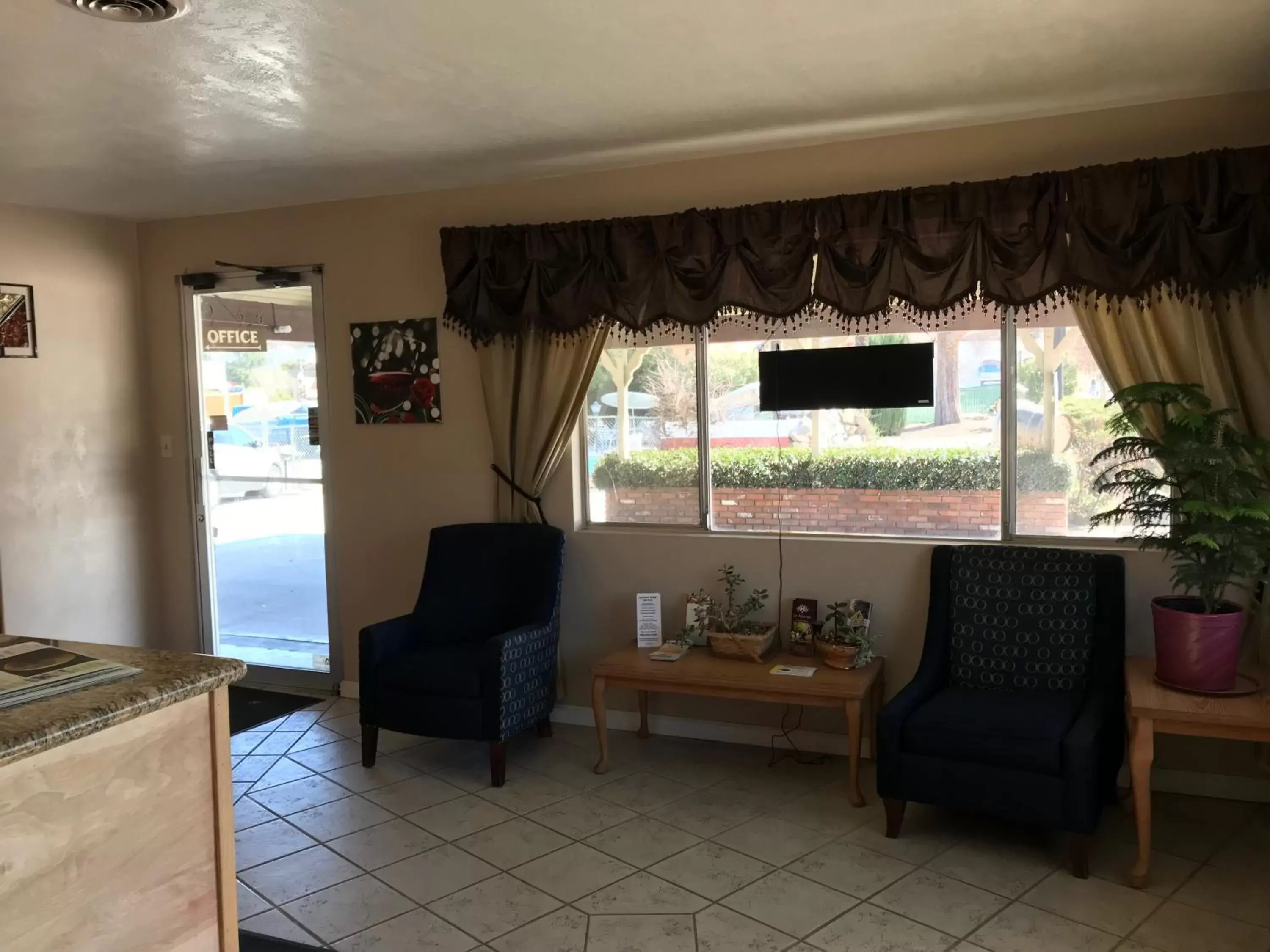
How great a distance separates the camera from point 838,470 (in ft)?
13.3

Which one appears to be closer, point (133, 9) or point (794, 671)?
point (133, 9)

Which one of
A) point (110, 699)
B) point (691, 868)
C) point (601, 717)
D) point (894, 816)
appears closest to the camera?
point (110, 699)

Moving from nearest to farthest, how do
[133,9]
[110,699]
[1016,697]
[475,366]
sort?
[110,699]
[133,9]
[1016,697]
[475,366]

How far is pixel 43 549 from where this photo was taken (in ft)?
16.1

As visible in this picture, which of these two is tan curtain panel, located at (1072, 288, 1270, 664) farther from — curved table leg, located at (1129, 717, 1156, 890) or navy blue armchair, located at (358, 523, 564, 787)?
navy blue armchair, located at (358, 523, 564, 787)

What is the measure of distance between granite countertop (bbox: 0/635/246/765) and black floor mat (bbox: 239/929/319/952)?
1147 mm

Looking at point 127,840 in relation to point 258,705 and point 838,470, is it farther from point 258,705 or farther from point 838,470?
point 258,705

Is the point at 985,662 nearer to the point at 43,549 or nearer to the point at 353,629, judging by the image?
the point at 353,629

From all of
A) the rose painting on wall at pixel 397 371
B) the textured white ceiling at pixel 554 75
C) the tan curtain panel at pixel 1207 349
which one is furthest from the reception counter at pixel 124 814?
the tan curtain panel at pixel 1207 349

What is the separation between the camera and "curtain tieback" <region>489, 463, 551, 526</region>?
14.7ft

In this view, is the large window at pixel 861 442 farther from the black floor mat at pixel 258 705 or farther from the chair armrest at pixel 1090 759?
the black floor mat at pixel 258 705

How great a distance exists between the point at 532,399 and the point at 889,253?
66.7 inches

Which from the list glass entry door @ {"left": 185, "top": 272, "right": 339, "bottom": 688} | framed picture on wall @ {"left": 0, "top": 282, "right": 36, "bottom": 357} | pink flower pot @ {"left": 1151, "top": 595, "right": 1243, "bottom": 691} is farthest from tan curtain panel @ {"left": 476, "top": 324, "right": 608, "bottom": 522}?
pink flower pot @ {"left": 1151, "top": 595, "right": 1243, "bottom": 691}

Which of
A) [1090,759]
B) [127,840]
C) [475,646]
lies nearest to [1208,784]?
[1090,759]
